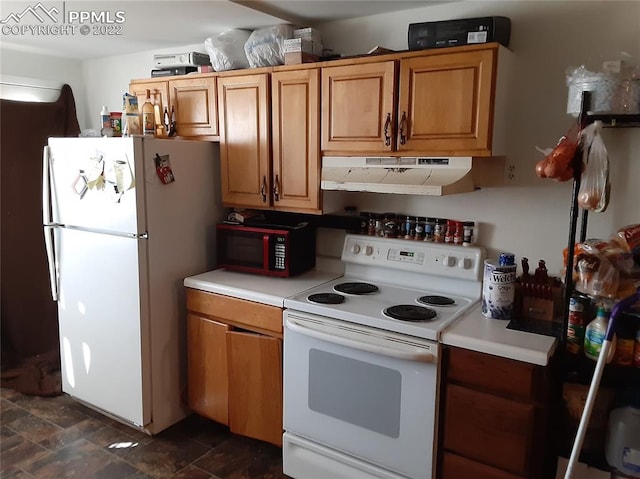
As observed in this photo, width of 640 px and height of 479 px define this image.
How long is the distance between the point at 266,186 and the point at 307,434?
4.06 ft

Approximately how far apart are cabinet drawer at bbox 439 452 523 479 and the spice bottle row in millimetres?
949

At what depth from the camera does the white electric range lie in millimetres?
1934

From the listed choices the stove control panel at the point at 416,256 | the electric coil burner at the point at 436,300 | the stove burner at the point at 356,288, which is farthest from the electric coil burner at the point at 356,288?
the electric coil burner at the point at 436,300

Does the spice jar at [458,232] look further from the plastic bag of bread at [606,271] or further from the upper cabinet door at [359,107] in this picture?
the plastic bag of bread at [606,271]

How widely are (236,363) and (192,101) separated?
4.81 ft

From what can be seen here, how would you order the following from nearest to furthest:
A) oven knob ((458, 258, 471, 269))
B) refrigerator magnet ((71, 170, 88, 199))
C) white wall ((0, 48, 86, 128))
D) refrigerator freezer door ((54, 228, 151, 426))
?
oven knob ((458, 258, 471, 269)) → refrigerator freezer door ((54, 228, 151, 426)) → refrigerator magnet ((71, 170, 88, 199)) → white wall ((0, 48, 86, 128))

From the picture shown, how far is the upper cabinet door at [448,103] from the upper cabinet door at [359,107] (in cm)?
6

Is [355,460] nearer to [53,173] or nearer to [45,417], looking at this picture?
[45,417]

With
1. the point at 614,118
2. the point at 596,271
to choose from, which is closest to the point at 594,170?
the point at 614,118

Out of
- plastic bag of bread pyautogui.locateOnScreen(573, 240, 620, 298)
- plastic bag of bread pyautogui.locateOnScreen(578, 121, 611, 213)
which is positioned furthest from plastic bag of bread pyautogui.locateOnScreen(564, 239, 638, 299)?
plastic bag of bread pyautogui.locateOnScreen(578, 121, 611, 213)

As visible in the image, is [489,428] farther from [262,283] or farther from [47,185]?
[47,185]

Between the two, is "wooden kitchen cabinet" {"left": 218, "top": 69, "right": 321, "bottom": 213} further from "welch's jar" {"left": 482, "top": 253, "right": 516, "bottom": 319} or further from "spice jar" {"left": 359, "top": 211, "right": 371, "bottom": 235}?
"welch's jar" {"left": 482, "top": 253, "right": 516, "bottom": 319}

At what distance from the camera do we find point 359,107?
226 cm

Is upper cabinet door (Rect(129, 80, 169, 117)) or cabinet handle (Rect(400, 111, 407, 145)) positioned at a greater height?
upper cabinet door (Rect(129, 80, 169, 117))
